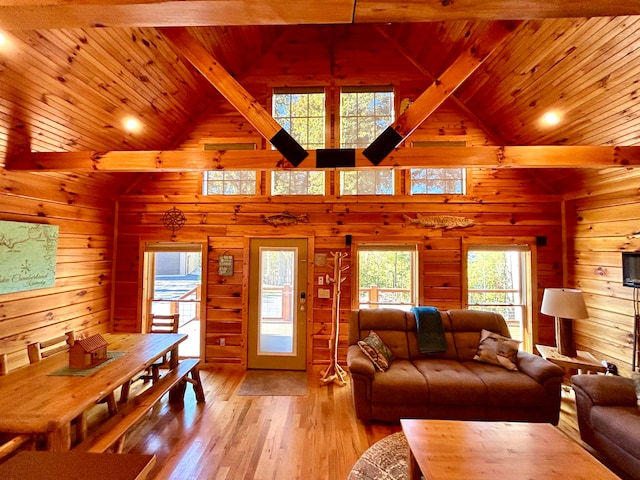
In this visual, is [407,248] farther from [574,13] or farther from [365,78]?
[574,13]

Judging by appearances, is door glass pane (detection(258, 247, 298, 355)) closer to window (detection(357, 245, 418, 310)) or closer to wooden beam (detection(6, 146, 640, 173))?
window (detection(357, 245, 418, 310))

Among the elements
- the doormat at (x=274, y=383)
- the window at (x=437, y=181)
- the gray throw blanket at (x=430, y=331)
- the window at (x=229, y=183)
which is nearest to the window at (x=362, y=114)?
the window at (x=437, y=181)

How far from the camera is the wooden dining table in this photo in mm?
1710

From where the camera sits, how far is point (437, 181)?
470 cm

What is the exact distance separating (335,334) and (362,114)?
330cm

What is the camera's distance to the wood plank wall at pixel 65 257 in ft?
10.6

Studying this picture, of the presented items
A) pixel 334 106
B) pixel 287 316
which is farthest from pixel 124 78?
pixel 287 316

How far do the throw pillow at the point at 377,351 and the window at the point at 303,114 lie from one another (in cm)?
293

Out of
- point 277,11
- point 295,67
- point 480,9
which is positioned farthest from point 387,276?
point 277,11

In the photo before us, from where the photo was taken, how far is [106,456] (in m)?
0.82

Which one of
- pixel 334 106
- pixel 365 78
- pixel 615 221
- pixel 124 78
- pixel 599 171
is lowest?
pixel 615 221

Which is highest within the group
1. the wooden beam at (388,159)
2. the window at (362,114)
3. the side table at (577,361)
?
the window at (362,114)

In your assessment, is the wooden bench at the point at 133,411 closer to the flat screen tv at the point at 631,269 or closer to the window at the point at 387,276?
the window at the point at 387,276

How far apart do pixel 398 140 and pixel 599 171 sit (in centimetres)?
271
